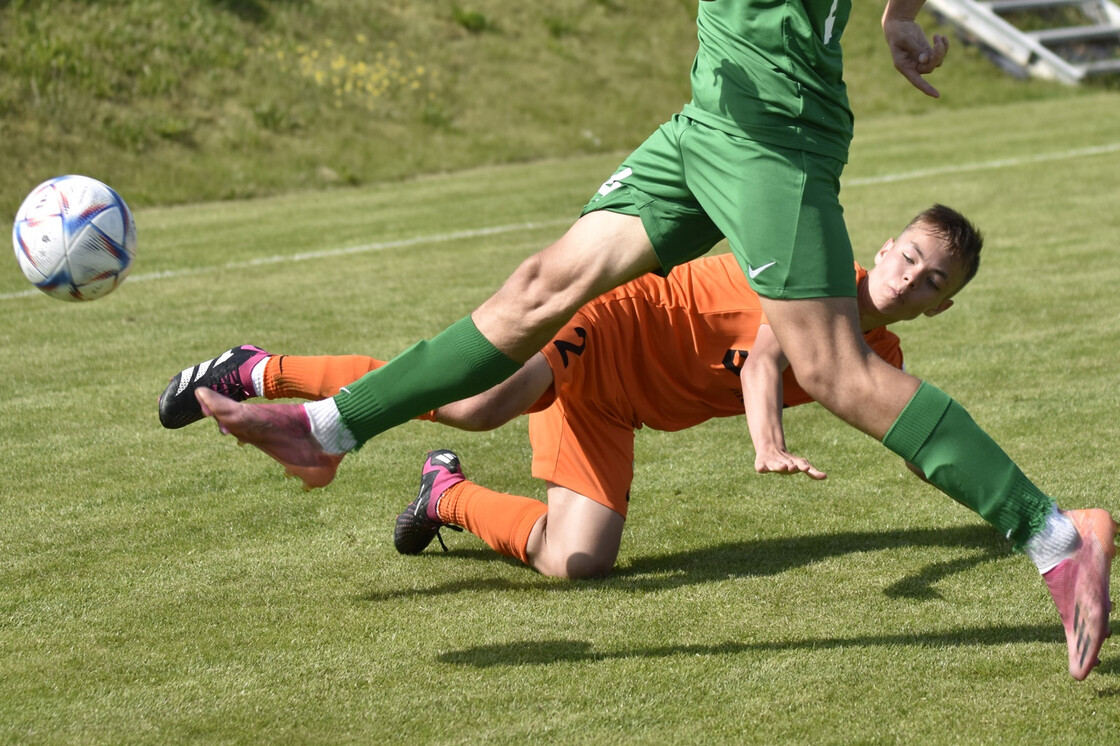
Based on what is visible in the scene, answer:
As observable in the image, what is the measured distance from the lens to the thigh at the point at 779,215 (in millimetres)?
2914

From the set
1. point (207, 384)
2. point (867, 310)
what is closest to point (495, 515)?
point (207, 384)

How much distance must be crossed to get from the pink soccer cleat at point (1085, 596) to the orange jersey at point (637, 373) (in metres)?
1.28

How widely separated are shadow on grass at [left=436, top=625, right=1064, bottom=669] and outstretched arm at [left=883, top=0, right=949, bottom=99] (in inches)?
56.8

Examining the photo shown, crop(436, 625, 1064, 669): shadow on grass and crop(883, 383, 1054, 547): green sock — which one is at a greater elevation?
crop(883, 383, 1054, 547): green sock

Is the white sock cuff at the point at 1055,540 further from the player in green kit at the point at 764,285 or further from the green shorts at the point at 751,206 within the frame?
the green shorts at the point at 751,206

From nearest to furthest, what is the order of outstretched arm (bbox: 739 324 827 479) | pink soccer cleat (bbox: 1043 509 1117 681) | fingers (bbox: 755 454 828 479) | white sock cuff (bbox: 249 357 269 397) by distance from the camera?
1. pink soccer cleat (bbox: 1043 509 1117 681)
2. fingers (bbox: 755 454 828 479)
3. outstretched arm (bbox: 739 324 827 479)
4. white sock cuff (bbox: 249 357 269 397)

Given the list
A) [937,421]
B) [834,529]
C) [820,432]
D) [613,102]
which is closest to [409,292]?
[820,432]

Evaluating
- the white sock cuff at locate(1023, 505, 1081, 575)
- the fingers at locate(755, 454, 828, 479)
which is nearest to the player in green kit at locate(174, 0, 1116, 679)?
the white sock cuff at locate(1023, 505, 1081, 575)

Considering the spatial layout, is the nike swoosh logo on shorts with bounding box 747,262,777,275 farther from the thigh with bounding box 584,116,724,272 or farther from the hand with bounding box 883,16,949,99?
the hand with bounding box 883,16,949,99

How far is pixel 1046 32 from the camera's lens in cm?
2158

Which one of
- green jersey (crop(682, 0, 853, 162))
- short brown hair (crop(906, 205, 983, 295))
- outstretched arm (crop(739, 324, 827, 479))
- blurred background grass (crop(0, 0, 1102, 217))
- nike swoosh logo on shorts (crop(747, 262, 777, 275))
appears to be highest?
green jersey (crop(682, 0, 853, 162))

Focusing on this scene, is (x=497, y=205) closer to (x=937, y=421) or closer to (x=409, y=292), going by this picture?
(x=409, y=292)

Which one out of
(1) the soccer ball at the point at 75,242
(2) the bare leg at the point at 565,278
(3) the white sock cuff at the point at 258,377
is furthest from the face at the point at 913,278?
(1) the soccer ball at the point at 75,242

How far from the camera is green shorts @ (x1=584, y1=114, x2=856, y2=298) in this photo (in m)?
2.92
